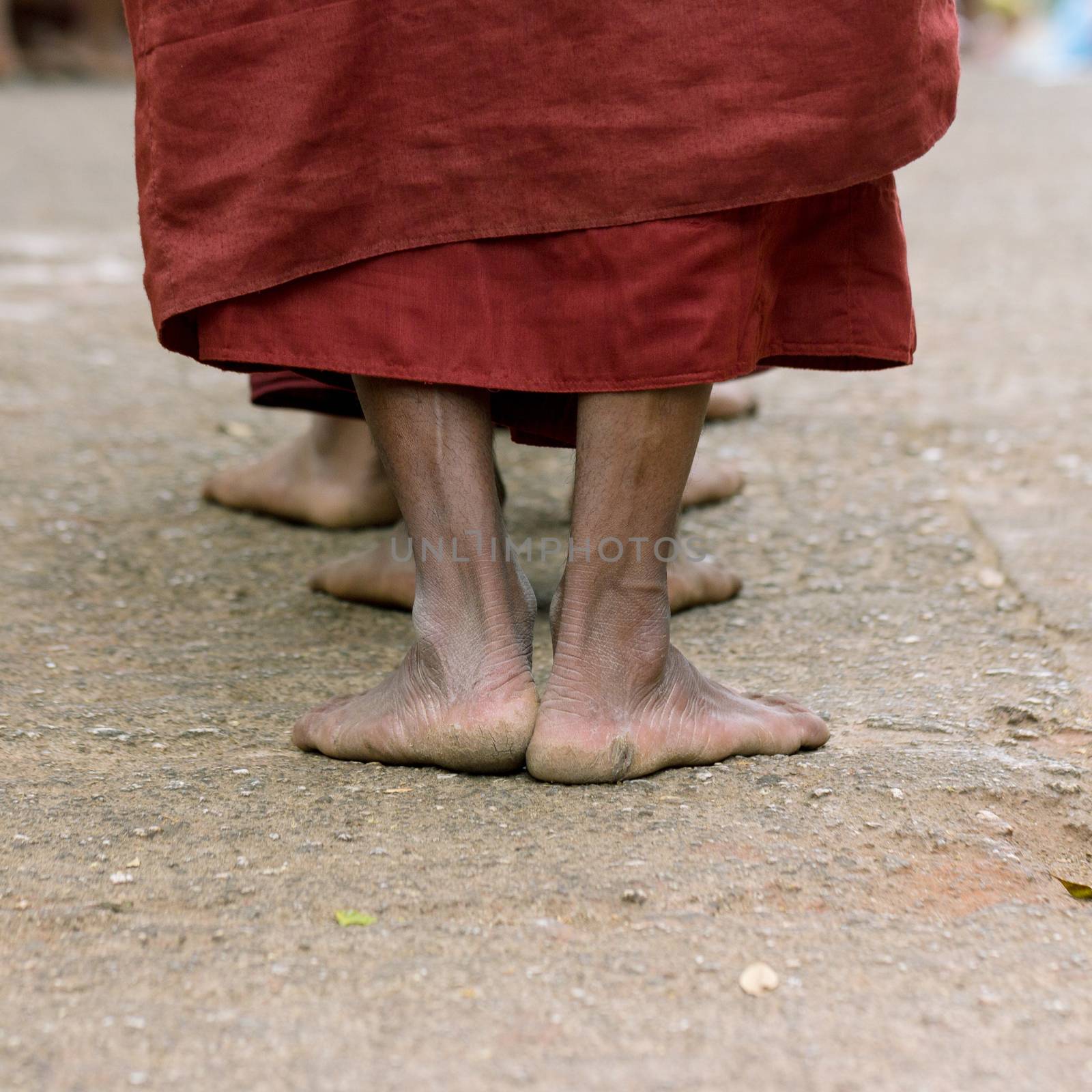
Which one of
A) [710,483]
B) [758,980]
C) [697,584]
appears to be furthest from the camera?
[710,483]

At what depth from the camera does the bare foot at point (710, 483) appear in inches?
111

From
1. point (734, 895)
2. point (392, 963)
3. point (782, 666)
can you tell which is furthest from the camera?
point (782, 666)

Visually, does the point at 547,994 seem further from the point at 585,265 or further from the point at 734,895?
the point at 585,265

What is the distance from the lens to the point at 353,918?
1414 mm

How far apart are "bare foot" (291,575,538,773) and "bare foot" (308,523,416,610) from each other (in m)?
0.57

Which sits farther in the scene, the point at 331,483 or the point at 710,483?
the point at 710,483

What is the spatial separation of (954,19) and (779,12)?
1.06 feet

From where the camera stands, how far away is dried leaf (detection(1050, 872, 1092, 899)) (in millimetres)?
1519

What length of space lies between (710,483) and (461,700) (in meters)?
1.26

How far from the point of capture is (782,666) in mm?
2143

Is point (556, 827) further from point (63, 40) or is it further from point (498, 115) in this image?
point (63, 40)

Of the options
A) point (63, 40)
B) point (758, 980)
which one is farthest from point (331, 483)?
point (63, 40)

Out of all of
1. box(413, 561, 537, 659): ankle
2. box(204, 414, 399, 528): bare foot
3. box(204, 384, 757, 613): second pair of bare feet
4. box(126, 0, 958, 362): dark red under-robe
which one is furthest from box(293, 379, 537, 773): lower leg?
box(204, 414, 399, 528): bare foot

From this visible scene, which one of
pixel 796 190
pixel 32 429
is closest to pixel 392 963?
pixel 796 190
